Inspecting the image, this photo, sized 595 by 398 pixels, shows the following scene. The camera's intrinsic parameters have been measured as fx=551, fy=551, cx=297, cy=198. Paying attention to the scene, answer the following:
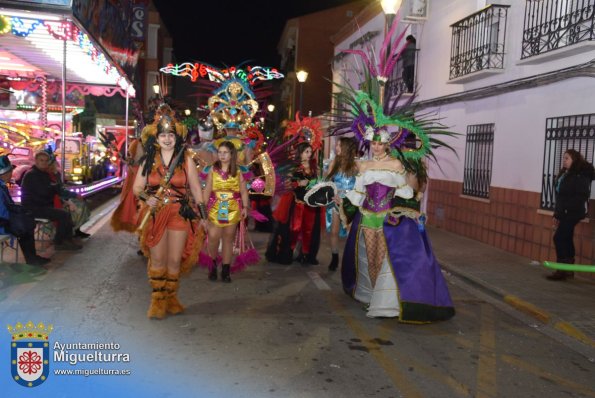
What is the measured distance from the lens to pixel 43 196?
28.1ft

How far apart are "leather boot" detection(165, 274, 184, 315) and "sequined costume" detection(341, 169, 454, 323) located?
2.01 meters

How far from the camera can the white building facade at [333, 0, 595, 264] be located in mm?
8859

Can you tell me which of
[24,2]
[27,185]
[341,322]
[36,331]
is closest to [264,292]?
[341,322]

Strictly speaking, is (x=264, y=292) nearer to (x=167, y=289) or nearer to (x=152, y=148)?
(x=167, y=289)

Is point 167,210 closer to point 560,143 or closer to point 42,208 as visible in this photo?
point 42,208

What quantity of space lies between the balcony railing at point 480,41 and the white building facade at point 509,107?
0.02 metres

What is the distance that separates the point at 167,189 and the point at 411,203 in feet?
8.51

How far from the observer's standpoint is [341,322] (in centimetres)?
572

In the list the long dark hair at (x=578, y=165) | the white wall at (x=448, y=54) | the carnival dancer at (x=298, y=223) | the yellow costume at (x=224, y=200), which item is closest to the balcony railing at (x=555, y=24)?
the white wall at (x=448, y=54)

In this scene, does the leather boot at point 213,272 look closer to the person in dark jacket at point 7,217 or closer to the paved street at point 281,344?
the paved street at point 281,344

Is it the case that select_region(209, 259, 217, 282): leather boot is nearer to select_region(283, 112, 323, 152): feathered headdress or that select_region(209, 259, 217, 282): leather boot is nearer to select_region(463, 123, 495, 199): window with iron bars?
select_region(283, 112, 323, 152): feathered headdress

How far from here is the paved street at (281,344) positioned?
4.05 m

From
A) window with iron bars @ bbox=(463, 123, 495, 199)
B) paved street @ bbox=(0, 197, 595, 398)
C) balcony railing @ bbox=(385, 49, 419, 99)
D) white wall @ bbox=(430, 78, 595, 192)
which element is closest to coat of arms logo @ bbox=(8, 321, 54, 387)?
paved street @ bbox=(0, 197, 595, 398)

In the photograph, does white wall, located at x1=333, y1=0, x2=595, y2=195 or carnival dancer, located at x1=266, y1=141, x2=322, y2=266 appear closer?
carnival dancer, located at x1=266, y1=141, x2=322, y2=266
